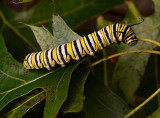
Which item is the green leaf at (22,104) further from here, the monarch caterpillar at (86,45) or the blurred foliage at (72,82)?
the monarch caterpillar at (86,45)

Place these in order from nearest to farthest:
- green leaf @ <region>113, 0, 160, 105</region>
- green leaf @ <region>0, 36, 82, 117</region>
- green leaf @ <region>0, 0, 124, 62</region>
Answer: green leaf @ <region>0, 36, 82, 117</region> < green leaf @ <region>113, 0, 160, 105</region> < green leaf @ <region>0, 0, 124, 62</region>

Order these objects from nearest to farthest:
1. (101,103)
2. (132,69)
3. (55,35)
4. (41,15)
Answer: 1. (55,35)
2. (101,103)
3. (132,69)
4. (41,15)

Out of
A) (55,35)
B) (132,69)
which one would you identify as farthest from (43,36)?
(132,69)

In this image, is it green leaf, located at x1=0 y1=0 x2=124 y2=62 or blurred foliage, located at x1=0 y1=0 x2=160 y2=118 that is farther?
green leaf, located at x1=0 y1=0 x2=124 y2=62

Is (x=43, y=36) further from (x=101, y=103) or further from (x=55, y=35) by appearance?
(x=101, y=103)

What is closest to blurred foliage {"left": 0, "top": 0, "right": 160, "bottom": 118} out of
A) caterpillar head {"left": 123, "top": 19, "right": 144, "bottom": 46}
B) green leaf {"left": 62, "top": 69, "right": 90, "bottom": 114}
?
green leaf {"left": 62, "top": 69, "right": 90, "bottom": 114}

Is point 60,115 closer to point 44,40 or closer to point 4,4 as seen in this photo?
point 44,40

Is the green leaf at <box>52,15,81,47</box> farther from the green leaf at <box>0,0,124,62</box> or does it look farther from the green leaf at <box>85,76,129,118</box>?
the green leaf at <box>0,0,124,62</box>
